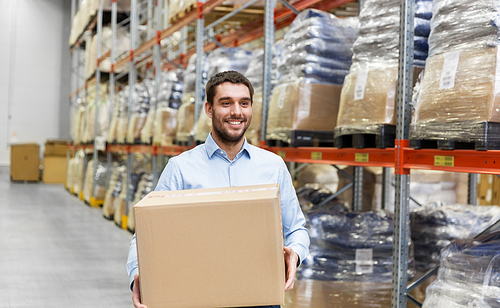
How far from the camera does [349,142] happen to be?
359 cm

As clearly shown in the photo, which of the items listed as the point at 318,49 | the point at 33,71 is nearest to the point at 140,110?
the point at 318,49

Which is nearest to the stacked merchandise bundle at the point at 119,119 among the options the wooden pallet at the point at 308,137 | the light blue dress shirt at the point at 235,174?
the wooden pallet at the point at 308,137

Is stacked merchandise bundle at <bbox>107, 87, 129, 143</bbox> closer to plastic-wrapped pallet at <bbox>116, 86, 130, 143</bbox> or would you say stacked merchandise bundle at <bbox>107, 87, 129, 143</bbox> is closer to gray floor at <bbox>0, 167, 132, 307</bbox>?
A: plastic-wrapped pallet at <bbox>116, 86, 130, 143</bbox>

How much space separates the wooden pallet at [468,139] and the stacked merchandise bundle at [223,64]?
3061 millimetres

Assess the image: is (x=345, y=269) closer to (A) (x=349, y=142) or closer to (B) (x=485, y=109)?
(A) (x=349, y=142)

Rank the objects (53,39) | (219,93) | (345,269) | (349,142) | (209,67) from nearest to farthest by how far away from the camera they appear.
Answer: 1. (219,93)
2. (349,142)
3. (345,269)
4. (209,67)
5. (53,39)

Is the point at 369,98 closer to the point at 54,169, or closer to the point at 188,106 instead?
the point at 188,106

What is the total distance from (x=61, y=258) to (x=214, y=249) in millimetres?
5666

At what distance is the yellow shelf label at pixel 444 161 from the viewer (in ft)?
8.98

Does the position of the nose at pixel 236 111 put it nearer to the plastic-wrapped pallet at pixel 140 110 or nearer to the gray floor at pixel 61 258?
the gray floor at pixel 61 258

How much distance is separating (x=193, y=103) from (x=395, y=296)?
13.2 feet

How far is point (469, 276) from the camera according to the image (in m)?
2.68

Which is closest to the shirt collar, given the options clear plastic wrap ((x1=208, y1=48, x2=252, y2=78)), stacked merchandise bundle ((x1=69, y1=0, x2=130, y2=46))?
clear plastic wrap ((x1=208, y1=48, x2=252, y2=78))

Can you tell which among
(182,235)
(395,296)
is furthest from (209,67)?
(182,235)
